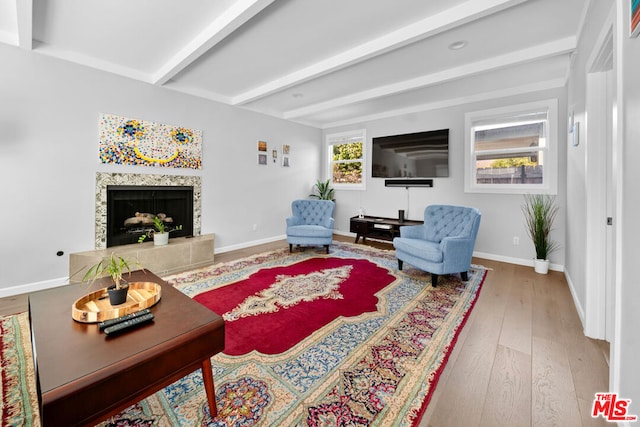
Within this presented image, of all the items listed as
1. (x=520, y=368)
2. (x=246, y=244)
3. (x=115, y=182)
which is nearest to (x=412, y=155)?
(x=246, y=244)

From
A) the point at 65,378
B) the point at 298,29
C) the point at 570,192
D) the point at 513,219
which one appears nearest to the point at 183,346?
the point at 65,378

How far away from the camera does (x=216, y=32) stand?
8.30 feet

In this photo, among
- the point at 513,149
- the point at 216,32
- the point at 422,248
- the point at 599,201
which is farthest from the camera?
the point at 513,149

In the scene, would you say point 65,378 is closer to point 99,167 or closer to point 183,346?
point 183,346

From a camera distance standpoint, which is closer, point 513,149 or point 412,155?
point 513,149

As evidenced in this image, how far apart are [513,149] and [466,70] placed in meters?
1.59

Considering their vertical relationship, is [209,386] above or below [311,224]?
below

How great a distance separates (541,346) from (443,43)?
9.55 ft

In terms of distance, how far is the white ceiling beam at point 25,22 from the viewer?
84.8 inches

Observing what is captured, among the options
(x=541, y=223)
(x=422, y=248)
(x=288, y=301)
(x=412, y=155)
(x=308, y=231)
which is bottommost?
(x=288, y=301)

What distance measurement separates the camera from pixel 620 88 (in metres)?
1.37

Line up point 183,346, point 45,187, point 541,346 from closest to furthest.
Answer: point 183,346
point 541,346
point 45,187

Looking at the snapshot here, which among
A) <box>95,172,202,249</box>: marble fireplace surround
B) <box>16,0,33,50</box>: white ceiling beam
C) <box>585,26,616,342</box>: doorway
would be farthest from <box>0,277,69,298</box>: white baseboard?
<box>585,26,616,342</box>: doorway

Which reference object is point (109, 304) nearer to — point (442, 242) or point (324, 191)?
point (442, 242)
